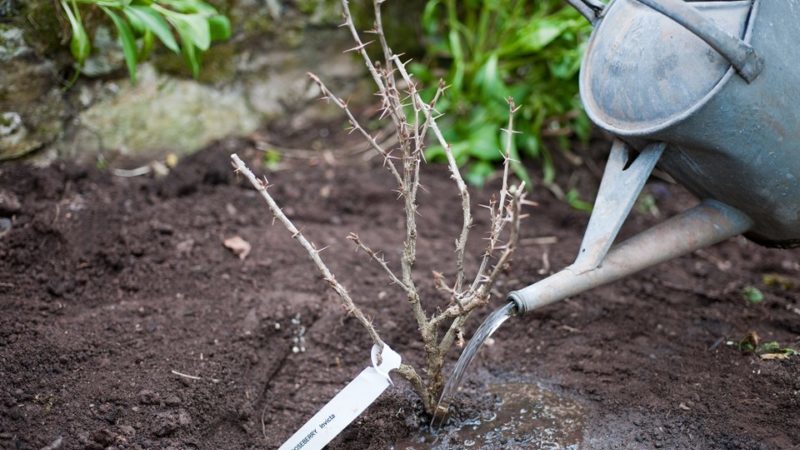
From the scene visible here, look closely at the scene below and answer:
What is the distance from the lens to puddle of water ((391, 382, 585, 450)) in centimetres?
178

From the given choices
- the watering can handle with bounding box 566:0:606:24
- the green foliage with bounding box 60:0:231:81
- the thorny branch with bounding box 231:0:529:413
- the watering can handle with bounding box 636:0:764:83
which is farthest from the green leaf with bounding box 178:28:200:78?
the watering can handle with bounding box 636:0:764:83

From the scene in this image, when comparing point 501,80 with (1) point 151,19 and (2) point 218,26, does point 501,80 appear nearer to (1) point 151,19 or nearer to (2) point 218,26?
(2) point 218,26

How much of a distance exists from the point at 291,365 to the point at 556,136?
1.57m

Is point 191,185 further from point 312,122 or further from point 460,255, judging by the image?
point 460,255

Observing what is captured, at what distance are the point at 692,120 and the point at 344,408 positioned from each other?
919 millimetres

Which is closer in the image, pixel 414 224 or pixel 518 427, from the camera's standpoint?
pixel 414 224

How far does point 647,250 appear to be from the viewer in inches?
69.6

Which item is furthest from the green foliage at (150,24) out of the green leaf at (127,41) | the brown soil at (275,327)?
the brown soil at (275,327)

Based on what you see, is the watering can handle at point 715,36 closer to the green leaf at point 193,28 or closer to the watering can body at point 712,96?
the watering can body at point 712,96

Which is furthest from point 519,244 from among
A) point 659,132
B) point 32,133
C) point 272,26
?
point 32,133

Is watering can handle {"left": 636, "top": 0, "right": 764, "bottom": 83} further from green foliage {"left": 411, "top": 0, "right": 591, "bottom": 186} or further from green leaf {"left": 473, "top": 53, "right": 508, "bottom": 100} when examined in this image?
green leaf {"left": 473, "top": 53, "right": 508, "bottom": 100}

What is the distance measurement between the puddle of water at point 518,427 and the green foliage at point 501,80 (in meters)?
1.04

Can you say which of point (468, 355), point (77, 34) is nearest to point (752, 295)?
point (468, 355)

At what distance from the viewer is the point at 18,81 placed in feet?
7.81
